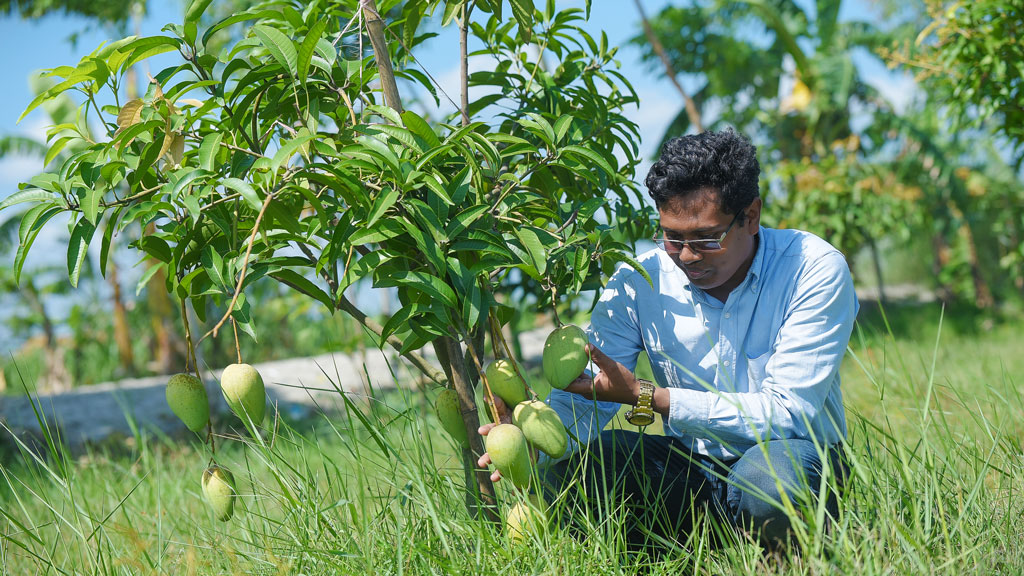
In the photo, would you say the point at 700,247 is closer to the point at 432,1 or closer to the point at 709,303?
the point at 709,303

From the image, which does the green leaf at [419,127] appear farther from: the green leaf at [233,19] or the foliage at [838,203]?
the foliage at [838,203]

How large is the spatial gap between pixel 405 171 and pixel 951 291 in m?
9.33

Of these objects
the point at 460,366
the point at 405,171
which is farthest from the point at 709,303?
the point at 405,171

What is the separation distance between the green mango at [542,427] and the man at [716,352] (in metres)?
0.14

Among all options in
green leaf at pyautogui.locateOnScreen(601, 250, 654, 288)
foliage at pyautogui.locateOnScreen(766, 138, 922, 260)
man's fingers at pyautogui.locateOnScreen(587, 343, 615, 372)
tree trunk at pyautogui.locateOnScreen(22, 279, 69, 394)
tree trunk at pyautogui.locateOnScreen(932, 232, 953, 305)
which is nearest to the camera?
green leaf at pyautogui.locateOnScreen(601, 250, 654, 288)

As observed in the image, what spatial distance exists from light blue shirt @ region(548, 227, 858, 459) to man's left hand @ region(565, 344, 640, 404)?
4 centimetres

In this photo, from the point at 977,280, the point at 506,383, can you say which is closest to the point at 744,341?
the point at 506,383

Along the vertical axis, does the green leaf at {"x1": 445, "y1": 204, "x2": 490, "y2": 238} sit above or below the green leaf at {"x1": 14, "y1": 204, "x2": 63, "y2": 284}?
below

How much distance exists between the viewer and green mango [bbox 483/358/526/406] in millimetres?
1388

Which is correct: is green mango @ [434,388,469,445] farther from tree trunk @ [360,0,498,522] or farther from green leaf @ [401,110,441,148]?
green leaf @ [401,110,441,148]

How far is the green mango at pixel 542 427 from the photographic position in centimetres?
132

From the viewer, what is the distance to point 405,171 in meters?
1.30

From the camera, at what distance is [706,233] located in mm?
1646

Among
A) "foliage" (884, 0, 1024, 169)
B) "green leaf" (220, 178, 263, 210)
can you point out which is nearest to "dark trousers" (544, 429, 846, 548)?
"green leaf" (220, 178, 263, 210)
